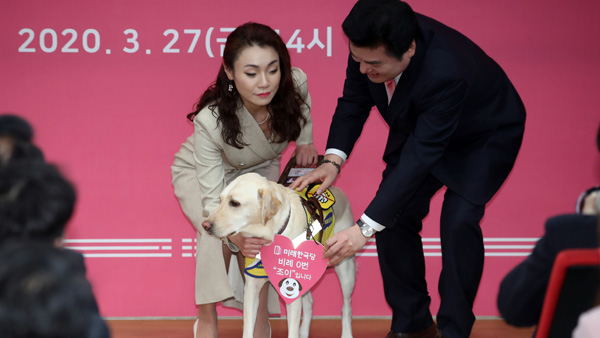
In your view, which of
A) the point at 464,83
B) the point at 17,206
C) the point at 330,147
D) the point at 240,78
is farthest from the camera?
the point at 330,147

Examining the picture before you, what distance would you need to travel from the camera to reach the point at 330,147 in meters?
3.11

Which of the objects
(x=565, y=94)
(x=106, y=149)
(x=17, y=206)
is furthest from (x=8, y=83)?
(x=565, y=94)

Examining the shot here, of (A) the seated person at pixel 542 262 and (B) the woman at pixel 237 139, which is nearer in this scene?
(A) the seated person at pixel 542 262

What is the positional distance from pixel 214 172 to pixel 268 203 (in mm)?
424

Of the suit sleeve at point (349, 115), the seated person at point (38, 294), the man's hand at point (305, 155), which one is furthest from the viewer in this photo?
the man's hand at point (305, 155)

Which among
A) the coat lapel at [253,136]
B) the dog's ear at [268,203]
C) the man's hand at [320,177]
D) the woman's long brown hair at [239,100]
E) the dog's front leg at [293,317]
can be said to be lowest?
the dog's front leg at [293,317]

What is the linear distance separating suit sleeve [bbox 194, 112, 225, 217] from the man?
1.17 ft

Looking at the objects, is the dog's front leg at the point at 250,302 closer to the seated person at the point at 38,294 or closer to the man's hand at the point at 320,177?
the man's hand at the point at 320,177

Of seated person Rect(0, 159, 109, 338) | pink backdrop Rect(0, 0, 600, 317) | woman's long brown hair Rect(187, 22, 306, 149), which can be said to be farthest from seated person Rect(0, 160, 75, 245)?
pink backdrop Rect(0, 0, 600, 317)

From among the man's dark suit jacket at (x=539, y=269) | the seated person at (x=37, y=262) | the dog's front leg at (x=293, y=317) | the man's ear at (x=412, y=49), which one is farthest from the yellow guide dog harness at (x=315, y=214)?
the seated person at (x=37, y=262)

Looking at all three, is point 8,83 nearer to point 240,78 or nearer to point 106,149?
point 106,149

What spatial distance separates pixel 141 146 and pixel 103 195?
35 centimetres

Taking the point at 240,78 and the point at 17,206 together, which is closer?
the point at 17,206

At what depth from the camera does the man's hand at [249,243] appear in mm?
2727
